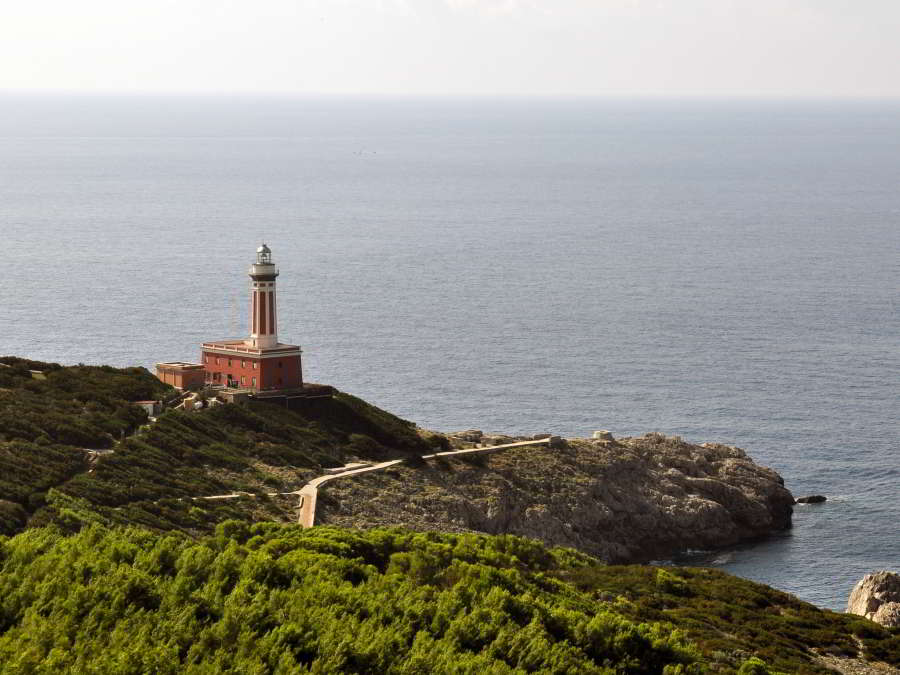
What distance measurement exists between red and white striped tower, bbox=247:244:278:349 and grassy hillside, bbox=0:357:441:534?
3.24 m

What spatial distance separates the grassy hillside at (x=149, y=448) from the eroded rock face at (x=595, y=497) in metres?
3.00

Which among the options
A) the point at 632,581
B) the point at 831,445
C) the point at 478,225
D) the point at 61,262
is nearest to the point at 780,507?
the point at 831,445

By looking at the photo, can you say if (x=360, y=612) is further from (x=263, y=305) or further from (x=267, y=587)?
(x=263, y=305)

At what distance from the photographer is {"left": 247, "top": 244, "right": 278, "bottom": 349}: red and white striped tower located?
7062 cm

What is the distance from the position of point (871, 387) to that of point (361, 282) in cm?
5809

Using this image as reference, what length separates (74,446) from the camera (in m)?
59.3

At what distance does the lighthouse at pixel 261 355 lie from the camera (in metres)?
71.1

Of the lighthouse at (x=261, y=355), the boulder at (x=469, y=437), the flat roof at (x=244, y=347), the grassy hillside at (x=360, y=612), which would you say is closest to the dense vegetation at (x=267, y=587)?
the grassy hillside at (x=360, y=612)

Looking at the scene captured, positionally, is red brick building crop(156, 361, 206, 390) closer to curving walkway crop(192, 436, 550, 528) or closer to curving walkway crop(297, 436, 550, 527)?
curving walkway crop(192, 436, 550, 528)

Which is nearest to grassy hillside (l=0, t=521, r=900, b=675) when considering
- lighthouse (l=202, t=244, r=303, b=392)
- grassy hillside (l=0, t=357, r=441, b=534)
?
grassy hillside (l=0, t=357, r=441, b=534)

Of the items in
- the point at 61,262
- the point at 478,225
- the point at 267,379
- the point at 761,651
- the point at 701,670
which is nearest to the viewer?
the point at 701,670

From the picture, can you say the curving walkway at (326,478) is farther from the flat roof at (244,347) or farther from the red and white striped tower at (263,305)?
the red and white striped tower at (263,305)

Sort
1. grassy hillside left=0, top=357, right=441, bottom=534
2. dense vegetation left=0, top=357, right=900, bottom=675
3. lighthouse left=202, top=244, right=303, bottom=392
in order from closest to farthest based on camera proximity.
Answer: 1. dense vegetation left=0, top=357, right=900, bottom=675
2. grassy hillside left=0, top=357, right=441, bottom=534
3. lighthouse left=202, top=244, right=303, bottom=392

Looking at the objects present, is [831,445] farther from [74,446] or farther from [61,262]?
[61,262]
